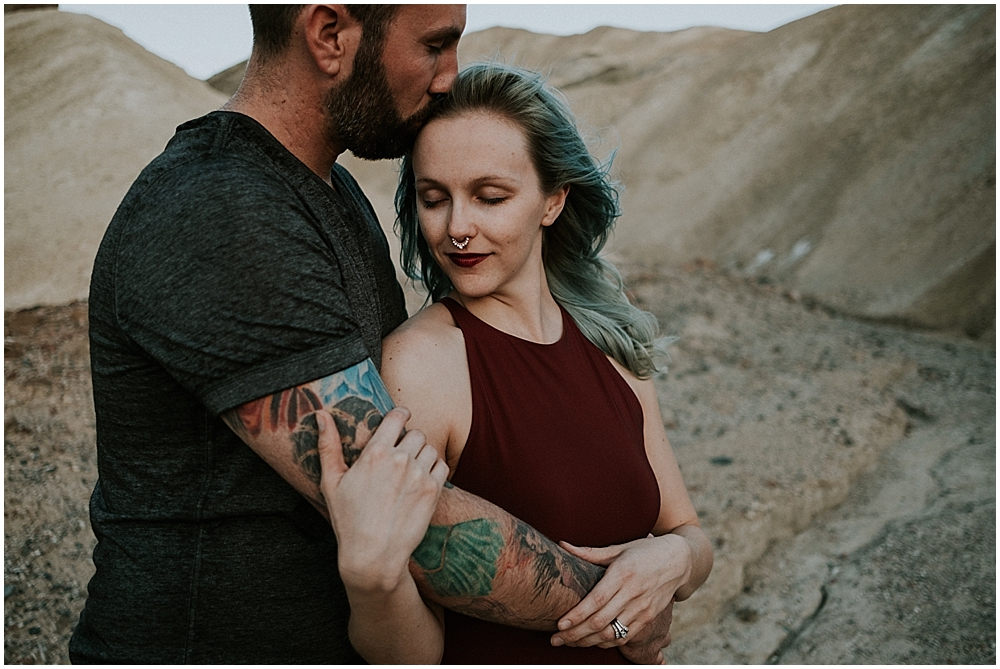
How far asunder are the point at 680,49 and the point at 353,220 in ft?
97.9

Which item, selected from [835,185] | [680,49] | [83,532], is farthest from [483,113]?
[680,49]

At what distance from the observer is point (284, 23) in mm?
1881

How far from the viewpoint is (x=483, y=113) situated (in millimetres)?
2236

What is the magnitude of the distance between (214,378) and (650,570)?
44.6 inches

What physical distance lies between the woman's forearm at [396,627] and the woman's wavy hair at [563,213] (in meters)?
1.04

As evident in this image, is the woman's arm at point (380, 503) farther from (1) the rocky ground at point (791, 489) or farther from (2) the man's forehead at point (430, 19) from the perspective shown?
(1) the rocky ground at point (791, 489)

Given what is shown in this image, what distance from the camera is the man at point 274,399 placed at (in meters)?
1.55

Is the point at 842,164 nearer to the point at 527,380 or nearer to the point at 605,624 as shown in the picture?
the point at 527,380

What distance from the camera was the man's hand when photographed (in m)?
1.53

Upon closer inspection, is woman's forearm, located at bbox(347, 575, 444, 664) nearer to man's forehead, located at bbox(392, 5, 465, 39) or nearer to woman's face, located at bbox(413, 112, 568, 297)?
woman's face, located at bbox(413, 112, 568, 297)

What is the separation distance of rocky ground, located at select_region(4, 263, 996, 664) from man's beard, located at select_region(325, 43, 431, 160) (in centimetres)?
295

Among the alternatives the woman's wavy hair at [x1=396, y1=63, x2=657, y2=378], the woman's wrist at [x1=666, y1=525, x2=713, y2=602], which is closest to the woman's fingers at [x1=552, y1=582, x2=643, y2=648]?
the woman's wrist at [x1=666, y1=525, x2=713, y2=602]

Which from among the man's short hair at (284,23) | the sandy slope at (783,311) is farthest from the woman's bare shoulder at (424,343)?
the sandy slope at (783,311)

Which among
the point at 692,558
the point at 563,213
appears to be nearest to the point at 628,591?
the point at 692,558
